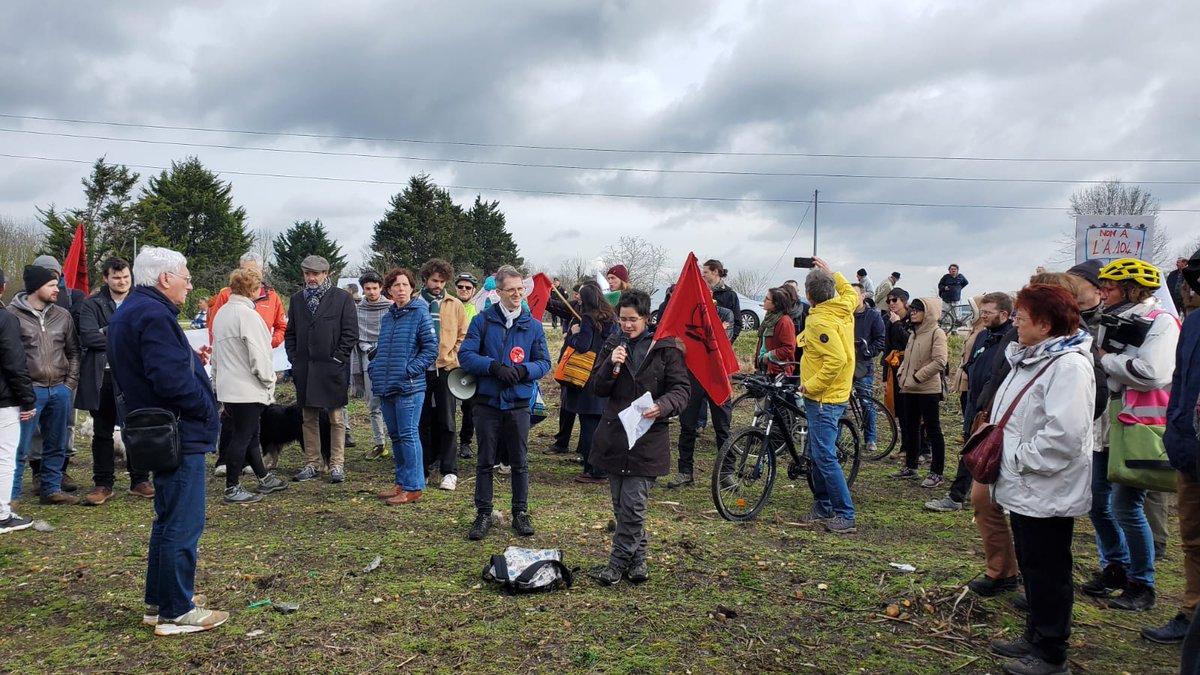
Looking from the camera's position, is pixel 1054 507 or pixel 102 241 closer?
pixel 1054 507

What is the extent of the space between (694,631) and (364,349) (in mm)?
6038

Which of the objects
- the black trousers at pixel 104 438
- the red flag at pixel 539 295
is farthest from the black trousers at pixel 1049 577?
the black trousers at pixel 104 438

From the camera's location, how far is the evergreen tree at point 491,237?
55750 millimetres

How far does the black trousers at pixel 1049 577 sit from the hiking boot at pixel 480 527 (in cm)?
361

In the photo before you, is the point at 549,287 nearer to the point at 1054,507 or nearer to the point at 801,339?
the point at 801,339

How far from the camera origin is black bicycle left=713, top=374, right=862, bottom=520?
21.7ft

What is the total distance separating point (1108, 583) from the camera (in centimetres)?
487

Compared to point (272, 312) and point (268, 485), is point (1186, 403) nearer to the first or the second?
point (268, 485)

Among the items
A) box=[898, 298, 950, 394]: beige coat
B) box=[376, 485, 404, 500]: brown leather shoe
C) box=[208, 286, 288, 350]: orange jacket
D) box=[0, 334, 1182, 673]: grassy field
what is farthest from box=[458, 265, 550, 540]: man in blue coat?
box=[898, 298, 950, 394]: beige coat

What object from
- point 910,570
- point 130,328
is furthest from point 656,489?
point 130,328

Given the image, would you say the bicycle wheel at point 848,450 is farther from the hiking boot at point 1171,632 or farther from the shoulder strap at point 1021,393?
the shoulder strap at point 1021,393

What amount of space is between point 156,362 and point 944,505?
6461 mm

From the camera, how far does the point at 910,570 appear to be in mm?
4992

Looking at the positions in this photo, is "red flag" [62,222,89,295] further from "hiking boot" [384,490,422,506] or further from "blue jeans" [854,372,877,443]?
"blue jeans" [854,372,877,443]
